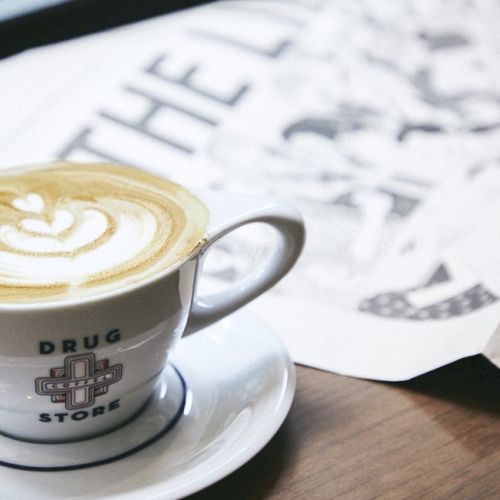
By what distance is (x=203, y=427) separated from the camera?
35cm

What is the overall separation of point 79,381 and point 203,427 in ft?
0.18

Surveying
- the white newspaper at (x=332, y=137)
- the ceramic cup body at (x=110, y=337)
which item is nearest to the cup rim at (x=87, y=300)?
the ceramic cup body at (x=110, y=337)

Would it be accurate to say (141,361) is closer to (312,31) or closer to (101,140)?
(101,140)

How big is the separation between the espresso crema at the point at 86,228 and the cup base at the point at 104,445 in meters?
0.06

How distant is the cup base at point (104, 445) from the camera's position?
1.09 feet

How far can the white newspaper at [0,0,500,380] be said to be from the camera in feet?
1.45

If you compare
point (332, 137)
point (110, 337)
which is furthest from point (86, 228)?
point (332, 137)

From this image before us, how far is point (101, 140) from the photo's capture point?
0.58 m

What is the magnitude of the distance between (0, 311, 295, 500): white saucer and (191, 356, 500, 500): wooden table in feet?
0.04

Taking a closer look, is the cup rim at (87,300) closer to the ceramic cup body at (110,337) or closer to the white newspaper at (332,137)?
the ceramic cup body at (110,337)

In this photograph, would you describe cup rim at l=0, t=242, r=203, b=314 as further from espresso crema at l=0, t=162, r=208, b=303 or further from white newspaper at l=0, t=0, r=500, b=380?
white newspaper at l=0, t=0, r=500, b=380

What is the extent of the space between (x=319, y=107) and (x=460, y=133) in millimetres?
97

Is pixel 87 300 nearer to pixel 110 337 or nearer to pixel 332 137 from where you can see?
pixel 110 337

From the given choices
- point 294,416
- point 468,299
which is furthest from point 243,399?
point 468,299
